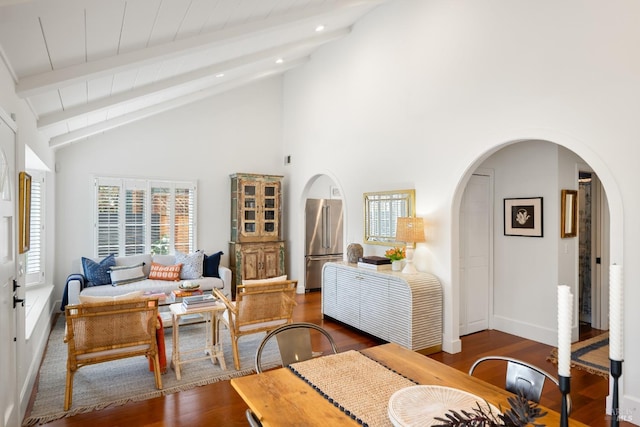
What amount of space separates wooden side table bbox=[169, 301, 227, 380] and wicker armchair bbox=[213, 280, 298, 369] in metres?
0.12

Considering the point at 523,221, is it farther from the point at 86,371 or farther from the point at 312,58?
A: the point at 86,371

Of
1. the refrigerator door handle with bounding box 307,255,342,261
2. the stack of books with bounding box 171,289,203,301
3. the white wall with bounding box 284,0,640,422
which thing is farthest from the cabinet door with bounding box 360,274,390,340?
the refrigerator door handle with bounding box 307,255,342,261

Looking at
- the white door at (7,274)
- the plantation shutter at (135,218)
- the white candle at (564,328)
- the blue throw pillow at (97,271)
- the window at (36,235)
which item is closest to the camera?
the white candle at (564,328)

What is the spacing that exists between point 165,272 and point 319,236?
9.48 feet

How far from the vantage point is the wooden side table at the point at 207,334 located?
370 cm

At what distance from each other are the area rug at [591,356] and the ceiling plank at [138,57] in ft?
14.2

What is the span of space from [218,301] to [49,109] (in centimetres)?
242

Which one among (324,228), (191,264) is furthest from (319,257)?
(191,264)

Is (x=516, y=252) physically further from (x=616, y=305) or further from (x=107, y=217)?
(x=107, y=217)

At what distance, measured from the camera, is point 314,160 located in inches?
271

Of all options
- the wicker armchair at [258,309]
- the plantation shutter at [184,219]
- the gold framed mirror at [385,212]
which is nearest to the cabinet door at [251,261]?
the plantation shutter at [184,219]

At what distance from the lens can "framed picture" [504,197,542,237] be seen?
4.64 metres

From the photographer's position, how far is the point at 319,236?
25.0 feet

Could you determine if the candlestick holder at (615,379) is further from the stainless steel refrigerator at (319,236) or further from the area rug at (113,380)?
the stainless steel refrigerator at (319,236)
